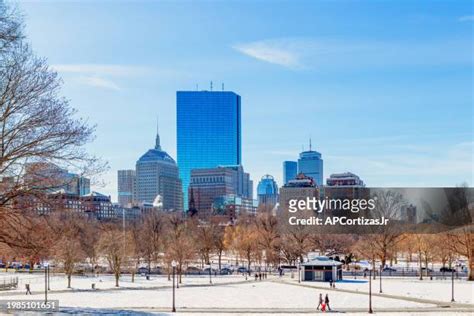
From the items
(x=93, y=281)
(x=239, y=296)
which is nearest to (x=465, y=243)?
(x=239, y=296)

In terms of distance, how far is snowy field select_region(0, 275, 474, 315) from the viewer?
48438 mm

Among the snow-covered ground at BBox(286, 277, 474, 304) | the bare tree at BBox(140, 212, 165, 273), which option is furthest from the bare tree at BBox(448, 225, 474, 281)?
the bare tree at BBox(140, 212, 165, 273)

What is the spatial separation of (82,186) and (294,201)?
87.3m

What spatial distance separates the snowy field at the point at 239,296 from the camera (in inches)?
1907

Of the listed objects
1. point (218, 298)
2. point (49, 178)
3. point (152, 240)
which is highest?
point (49, 178)

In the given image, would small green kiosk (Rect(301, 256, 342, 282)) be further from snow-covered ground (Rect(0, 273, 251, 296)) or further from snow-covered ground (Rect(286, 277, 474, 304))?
snow-covered ground (Rect(0, 273, 251, 296))

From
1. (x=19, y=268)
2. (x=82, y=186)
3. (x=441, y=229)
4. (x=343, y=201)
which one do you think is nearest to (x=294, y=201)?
(x=343, y=201)

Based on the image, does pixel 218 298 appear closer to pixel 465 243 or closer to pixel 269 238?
pixel 465 243

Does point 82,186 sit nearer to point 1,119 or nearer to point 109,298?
point 1,119

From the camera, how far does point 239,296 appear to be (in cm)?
6138

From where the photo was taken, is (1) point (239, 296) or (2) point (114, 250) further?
(2) point (114, 250)

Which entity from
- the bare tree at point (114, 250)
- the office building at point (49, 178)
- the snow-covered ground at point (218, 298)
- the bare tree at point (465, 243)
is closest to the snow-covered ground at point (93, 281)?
the bare tree at point (114, 250)

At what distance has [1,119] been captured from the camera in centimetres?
2567

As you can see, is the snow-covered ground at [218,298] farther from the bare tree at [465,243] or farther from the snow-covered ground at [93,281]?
the bare tree at [465,243]
